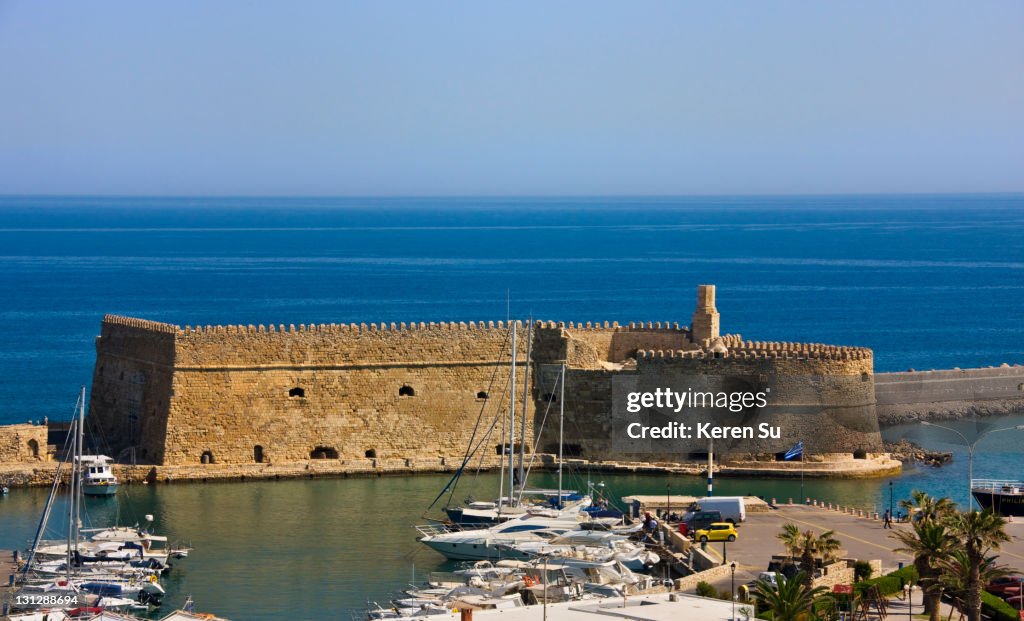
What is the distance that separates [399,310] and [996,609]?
2764 inches

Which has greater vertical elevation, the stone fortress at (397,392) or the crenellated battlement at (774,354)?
the crenellated battlement at (774,354)

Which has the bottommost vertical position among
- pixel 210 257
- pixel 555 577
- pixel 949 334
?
pixel 555 577

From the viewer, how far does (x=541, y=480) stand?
4719cm

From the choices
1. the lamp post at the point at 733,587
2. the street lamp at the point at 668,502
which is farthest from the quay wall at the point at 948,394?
the lamp post at the point at 733,587

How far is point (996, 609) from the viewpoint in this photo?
105ft

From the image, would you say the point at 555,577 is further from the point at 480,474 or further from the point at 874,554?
the point at 480,474

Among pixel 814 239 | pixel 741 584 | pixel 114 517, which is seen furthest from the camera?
pixel 814 239

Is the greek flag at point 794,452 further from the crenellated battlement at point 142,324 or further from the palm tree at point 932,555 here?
the palm tree at point 932,555

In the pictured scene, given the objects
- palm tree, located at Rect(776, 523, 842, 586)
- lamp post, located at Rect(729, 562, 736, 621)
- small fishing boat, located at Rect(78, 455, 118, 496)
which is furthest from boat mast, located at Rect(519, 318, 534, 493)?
small fishing boat, located at Rect(78, 455, 118, 496)

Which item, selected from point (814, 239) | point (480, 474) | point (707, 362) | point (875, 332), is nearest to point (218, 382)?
point (480, 474)

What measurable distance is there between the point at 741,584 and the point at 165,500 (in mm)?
15139

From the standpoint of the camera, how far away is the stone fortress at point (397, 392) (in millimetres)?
46906

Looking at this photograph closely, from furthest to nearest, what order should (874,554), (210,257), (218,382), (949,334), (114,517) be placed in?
(210,257) → (949,334) → (218,382) → (114,517) → (874,554)

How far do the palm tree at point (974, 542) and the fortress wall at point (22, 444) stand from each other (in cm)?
2383
